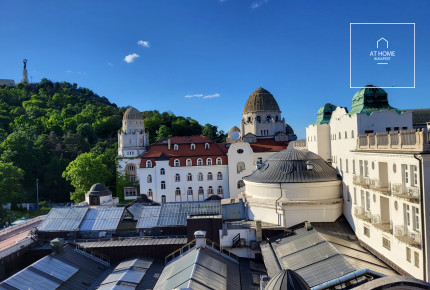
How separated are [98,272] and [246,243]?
10.1 m

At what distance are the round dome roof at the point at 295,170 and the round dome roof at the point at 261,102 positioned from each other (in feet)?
115

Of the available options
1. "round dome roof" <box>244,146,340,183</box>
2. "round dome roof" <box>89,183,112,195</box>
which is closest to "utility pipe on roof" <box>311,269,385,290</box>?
"round dome roof" <box>244,146,340,183</box>

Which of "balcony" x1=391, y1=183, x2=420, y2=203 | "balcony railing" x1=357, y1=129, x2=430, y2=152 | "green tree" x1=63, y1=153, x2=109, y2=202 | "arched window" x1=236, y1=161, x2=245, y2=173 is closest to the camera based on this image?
"balcony railing" x1=357, y1=129, x2=430, y2=152

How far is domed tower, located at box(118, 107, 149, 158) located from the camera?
6012cm

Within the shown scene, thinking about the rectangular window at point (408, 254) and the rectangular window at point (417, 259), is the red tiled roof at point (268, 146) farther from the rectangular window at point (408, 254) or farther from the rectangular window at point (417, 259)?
the rectangular window at point (417, 259)

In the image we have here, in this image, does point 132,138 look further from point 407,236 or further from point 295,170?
point 407,236

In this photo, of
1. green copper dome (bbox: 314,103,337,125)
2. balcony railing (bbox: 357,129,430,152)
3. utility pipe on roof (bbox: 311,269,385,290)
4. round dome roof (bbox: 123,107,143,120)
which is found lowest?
utility pipe on roof (bbox: 311,269,385,290)

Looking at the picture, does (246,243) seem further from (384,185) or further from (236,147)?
(236,147)

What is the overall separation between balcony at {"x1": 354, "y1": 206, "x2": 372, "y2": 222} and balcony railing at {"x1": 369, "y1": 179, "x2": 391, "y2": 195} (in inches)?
85.3

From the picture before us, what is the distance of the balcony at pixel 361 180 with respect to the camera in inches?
755

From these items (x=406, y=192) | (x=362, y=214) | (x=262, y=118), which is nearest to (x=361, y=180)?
(x=362, y=214)

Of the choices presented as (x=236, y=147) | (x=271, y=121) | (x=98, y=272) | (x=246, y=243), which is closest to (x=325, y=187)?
(x=246, y=243)

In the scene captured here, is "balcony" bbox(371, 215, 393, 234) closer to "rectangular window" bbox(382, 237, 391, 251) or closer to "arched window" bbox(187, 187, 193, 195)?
"rectangular window" bbox(382, 237, 391, 251)

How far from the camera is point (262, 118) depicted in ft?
208
